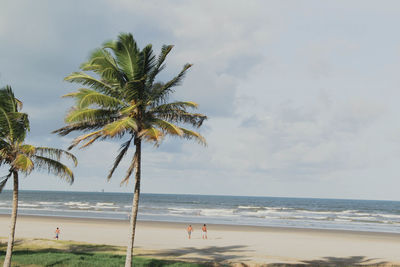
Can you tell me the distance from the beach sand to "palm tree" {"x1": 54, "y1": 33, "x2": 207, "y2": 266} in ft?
32.6

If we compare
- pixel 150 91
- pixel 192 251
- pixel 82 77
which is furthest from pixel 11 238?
pixel 192 251

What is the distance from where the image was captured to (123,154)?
15344 millimetres

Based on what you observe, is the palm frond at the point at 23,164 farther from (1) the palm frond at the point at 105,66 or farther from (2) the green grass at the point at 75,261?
(2) the green grass at the point at 75,261

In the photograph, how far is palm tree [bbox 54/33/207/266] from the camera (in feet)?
47.5

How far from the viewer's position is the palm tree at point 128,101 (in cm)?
1448

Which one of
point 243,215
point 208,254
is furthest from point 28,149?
point 243,215

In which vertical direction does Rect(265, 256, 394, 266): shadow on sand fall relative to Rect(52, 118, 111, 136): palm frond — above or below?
below

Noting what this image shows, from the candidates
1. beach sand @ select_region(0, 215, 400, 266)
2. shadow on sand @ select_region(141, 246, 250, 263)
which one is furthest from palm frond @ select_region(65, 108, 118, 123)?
shadow on sand @ select_region(141, 246, 250, 263)

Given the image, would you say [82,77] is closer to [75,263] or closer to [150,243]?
[75,263]

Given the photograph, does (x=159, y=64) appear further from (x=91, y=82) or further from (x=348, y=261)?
(x=348, y=261)

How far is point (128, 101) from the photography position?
1505cm

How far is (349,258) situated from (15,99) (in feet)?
75.0

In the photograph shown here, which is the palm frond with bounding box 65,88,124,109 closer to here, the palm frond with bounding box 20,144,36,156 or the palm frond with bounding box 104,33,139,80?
the palm frond with bounding box 104,33,139,80

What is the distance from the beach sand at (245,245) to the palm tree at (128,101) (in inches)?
391
